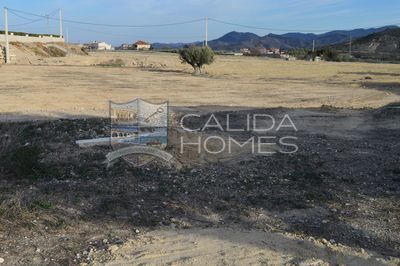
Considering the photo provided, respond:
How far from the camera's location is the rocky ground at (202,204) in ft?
16.3

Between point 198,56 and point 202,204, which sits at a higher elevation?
point 198,56

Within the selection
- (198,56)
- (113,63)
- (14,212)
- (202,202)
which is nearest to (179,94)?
(198,56)

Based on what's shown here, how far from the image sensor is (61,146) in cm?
964

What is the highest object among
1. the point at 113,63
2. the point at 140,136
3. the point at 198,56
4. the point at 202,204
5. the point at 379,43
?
the point at 379,43

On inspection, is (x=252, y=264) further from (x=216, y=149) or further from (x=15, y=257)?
(x=216, y=149)

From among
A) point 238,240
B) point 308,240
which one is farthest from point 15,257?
point 308,240

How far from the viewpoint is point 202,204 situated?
256 inches

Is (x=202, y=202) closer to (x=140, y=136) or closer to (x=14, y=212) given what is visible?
(x=14, y=212)

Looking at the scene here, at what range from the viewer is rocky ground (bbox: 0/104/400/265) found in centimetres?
495

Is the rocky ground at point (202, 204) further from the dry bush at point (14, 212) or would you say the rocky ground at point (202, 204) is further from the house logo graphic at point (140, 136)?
the house logo graphic at point (140, 136)

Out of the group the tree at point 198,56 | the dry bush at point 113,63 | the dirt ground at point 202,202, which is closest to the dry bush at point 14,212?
the dirt ground at point 202,202

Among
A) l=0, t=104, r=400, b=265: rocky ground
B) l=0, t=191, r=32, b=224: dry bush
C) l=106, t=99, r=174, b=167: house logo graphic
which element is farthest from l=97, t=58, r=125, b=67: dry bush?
l=0, t=191, r=32, b=224: dry bush

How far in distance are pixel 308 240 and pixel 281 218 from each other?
85 centimetres

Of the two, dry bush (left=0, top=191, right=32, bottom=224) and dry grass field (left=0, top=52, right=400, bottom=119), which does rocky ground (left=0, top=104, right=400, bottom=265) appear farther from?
dry grass field (left=0, top=52, right=400, bottom=119)
